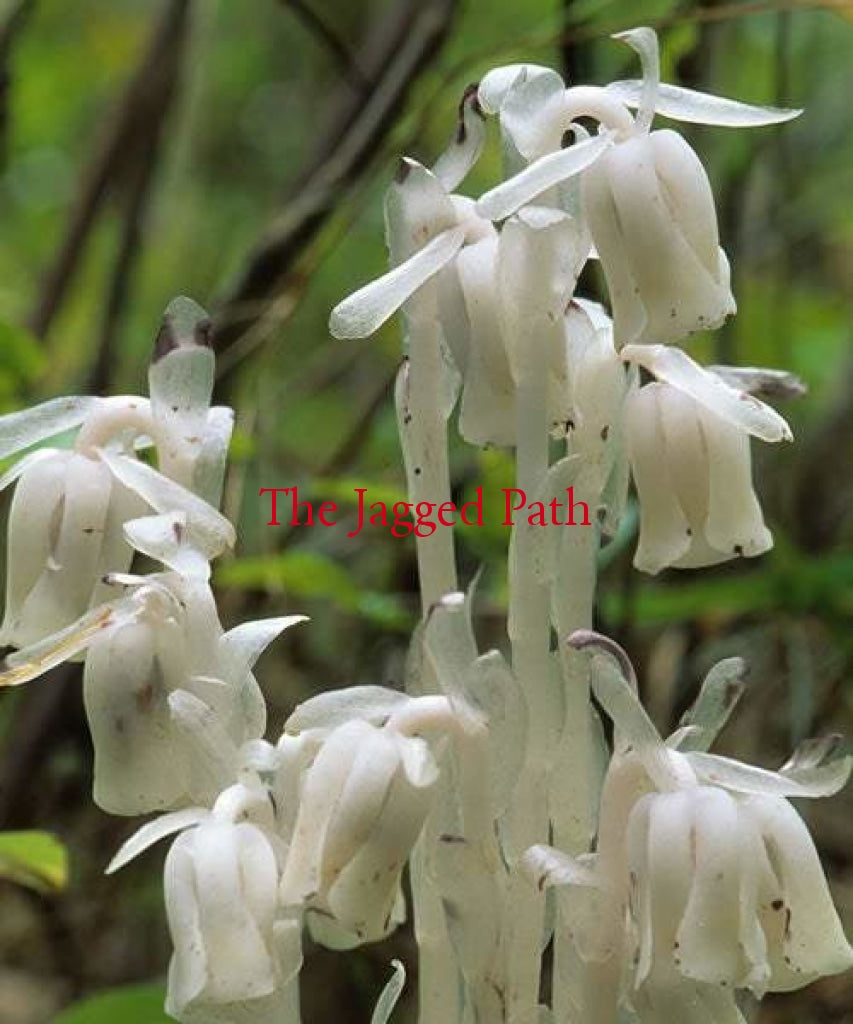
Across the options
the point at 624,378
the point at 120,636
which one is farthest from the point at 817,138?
the point at 120,636

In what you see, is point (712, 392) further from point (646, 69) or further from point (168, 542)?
point (168, 542)

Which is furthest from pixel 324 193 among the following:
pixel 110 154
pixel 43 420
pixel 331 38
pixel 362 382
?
pixel 362 382

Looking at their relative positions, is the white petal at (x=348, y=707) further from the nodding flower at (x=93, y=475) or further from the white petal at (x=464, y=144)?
the white petal at (x=464, y=144)

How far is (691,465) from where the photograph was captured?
108 cm

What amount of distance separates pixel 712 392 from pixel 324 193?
96 cm

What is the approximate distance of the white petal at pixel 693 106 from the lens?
3.48ft

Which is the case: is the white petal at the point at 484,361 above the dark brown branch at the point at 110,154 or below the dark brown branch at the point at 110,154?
below

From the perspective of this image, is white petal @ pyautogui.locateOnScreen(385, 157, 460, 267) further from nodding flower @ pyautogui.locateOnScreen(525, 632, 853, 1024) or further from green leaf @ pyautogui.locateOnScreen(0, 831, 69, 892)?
green leaf @ pyautogui.locateOnScreen(0, 831, 69, 892)

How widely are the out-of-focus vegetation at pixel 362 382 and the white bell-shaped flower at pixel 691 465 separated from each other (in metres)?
0.54

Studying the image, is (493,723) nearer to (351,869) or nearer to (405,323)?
(351,869)

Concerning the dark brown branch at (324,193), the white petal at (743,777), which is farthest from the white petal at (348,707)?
the dark brown branch at (324,193)

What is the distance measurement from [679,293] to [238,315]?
1030 mm

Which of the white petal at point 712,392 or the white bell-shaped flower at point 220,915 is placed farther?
the white petal at point 712,392

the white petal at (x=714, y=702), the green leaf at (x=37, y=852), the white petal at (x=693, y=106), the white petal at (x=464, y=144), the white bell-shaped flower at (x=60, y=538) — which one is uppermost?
the white petal at (x=693, y=106)
